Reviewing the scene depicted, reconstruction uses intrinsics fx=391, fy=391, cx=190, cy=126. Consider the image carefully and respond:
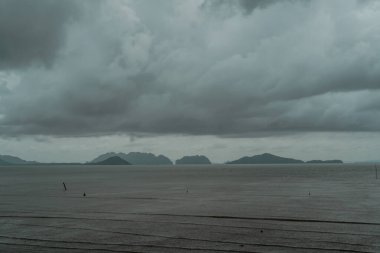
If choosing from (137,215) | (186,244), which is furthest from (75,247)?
(137,215)

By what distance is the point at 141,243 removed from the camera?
3072 cm

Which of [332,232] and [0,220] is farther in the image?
[0,220]

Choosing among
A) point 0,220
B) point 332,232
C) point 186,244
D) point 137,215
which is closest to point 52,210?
point 0,220

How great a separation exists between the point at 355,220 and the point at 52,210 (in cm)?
3909

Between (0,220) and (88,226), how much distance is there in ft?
42.0

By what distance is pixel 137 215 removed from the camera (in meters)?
47.2

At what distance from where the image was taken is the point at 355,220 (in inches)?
1654

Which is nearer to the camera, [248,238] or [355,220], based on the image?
[248,238]

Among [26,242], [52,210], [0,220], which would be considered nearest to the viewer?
[26,242]

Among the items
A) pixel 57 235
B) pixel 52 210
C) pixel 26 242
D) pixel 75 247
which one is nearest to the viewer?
pixel 75 247

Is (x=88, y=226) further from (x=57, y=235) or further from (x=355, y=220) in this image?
(x=355, y=220)

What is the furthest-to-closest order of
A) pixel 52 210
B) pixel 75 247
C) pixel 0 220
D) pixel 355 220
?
pixel 52 210 < pixel 0 220 < pixel 355 220 < pixel 75 247

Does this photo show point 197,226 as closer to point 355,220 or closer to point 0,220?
point 355,220

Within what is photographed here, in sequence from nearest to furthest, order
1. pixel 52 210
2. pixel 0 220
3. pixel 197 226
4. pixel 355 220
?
pixel 197 226, pixel 355 220, pixel 0 220, pixel 52 210
